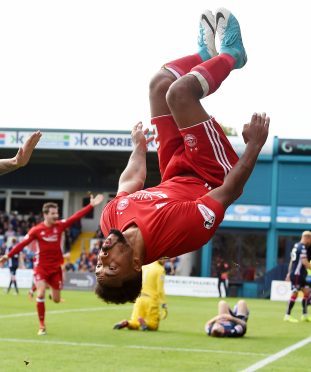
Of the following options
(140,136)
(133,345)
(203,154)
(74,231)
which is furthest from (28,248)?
(203,154)

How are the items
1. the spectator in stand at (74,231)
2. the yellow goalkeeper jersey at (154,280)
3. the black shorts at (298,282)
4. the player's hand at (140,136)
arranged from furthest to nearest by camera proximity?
the spectator in stand at (74,231)
the black shorts at (298,282)
the yellow goalkeeper jersey at (154,280)
the player's hand at (140,136)

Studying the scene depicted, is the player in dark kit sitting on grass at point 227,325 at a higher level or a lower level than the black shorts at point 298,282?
lower

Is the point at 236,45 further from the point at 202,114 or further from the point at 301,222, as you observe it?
the point at 301,222

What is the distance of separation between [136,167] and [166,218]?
114 centimetres

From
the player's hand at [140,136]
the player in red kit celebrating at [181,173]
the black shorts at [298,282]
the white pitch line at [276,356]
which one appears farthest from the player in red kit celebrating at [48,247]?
the player in red kit celebrating at [181,173]

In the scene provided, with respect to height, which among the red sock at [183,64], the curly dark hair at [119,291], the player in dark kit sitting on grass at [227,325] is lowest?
the player in dark kit sitting on grass at [227,325]

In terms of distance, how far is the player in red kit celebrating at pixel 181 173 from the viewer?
630cm

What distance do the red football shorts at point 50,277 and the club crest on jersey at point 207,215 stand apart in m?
11.1

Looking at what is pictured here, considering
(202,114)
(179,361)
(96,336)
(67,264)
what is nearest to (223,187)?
(202,114)

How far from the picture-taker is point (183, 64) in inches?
290

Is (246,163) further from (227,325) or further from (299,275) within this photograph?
(299,275)

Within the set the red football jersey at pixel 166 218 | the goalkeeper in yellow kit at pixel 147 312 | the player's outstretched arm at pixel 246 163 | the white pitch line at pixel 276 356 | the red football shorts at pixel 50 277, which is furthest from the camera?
the goalkeeper in yellow kit at pixel 147 312

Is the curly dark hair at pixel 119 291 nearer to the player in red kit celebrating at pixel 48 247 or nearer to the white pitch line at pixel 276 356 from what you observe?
the white pitch line at pixel 276 356

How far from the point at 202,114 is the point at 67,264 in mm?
35971
